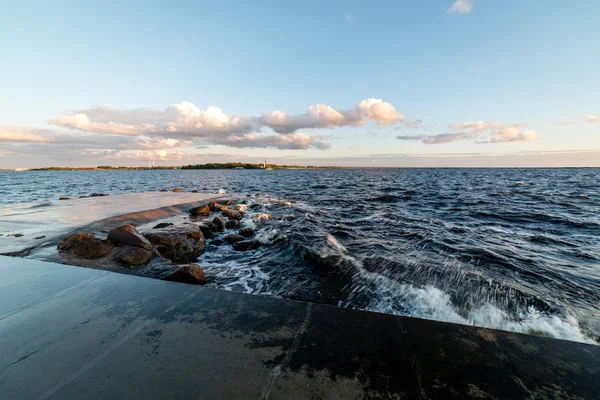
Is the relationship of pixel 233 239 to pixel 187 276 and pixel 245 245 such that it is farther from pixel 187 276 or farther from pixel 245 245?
pixel 187 276

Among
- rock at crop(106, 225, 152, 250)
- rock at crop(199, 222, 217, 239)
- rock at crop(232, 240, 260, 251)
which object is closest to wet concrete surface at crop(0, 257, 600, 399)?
rock at crop(106, 225, 152, 250)

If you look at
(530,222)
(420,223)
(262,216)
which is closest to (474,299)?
(420,223)

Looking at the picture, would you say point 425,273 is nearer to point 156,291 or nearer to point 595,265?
point 595,265

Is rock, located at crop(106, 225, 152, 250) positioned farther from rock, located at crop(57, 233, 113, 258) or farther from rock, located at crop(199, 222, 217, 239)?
rock, located at crop(199, 222, 217, 239)

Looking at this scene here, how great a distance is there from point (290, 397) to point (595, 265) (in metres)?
11.1

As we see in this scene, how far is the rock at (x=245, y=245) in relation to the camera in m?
9.34

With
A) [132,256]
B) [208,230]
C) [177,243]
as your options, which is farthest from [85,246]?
[208,230]

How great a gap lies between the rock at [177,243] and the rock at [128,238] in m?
0.44

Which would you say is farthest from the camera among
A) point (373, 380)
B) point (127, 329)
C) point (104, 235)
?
point (104, 235)

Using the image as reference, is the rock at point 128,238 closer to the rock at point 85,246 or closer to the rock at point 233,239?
the rock at point 85,246

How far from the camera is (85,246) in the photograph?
6922 millimetres

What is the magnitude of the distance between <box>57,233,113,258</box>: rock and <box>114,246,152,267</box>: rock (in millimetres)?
530

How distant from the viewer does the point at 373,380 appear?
2.18 metres

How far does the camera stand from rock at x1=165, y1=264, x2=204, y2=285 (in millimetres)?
A: 5621
